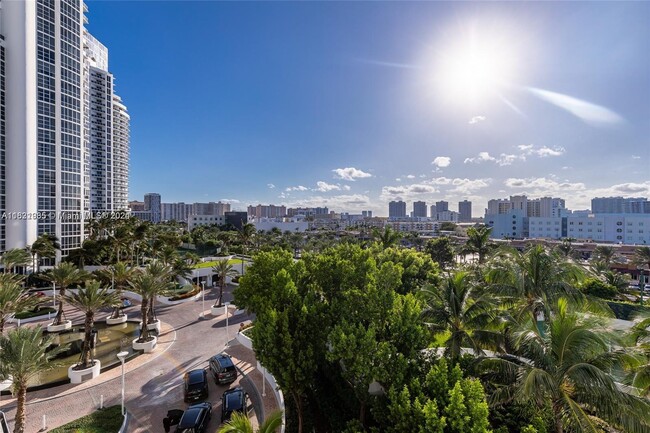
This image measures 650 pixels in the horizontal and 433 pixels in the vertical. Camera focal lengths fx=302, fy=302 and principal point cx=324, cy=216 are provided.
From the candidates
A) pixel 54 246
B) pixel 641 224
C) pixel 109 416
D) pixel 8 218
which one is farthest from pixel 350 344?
pixel 641 224

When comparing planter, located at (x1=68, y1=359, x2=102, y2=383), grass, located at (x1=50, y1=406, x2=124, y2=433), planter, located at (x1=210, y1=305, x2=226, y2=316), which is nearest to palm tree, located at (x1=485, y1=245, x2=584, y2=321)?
grass, located at (x1=50, y1=406, x2=124, y2=433)

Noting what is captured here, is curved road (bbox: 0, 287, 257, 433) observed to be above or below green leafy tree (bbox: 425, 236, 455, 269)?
below

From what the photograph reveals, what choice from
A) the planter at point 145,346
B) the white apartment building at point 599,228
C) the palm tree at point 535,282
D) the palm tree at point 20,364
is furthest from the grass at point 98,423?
the white apartment building at point 599,228

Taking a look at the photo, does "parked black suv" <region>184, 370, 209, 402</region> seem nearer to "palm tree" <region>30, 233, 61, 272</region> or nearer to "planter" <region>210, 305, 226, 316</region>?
"planter" <region>210, 305, 226, 316</region>

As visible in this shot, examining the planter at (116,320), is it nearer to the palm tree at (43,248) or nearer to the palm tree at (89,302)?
the palm tree at (89,302)

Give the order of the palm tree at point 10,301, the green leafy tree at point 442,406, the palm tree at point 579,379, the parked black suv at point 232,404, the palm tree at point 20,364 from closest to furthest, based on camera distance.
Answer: the green leafy tree at point 442,406, the palm tree at point 579,379, the palm tree at point 20,364, the parked black suv at point 232,404, the palm tree at point 10,301

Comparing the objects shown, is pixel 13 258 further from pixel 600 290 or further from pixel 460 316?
pixel 600 290
